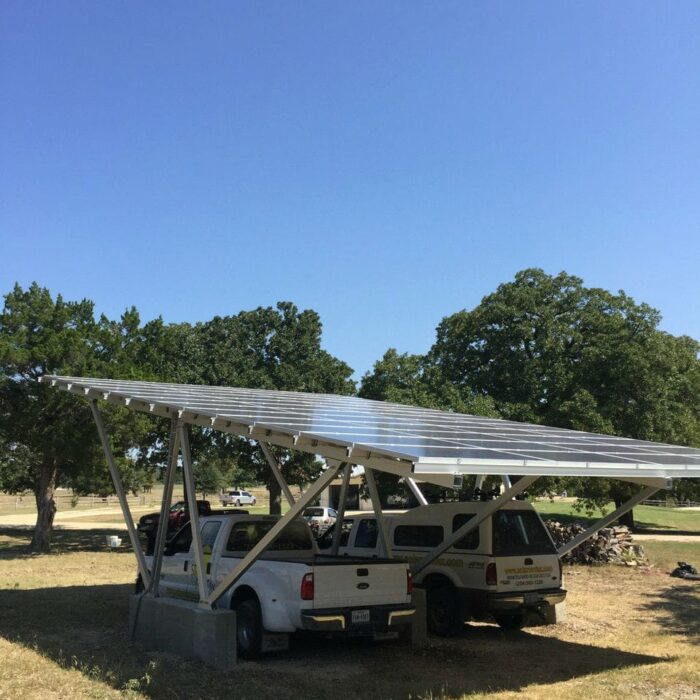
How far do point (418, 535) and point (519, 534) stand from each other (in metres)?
1.94

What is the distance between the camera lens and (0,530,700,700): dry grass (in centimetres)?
774

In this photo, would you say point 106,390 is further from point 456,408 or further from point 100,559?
point 456,408

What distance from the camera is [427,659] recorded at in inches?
372

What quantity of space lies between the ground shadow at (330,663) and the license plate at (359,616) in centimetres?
61

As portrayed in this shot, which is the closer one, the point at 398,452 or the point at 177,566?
the point at 398,452

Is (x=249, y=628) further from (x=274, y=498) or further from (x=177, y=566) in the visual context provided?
(x=274, y=498)

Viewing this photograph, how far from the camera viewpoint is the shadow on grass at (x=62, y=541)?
971 inches

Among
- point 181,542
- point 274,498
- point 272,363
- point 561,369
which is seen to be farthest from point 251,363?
point 181,542

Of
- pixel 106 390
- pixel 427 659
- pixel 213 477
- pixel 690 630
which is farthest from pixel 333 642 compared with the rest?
pixel 213 477

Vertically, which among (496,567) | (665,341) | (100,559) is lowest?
(100,559)

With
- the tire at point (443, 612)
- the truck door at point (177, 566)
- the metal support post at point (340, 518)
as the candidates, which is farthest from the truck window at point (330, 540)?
the truck door at point (177, 566)

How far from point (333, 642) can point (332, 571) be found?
7.55 feet

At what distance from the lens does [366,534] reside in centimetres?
1372

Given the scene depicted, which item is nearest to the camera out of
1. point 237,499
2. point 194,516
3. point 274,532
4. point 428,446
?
point 428,446
